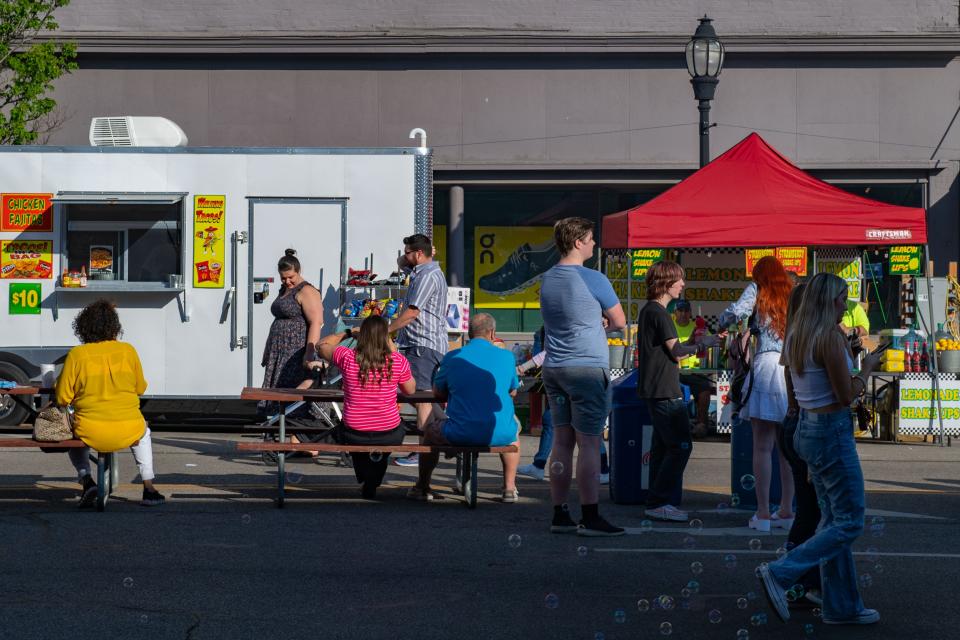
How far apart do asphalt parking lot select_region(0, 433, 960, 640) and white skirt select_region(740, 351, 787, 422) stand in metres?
0.80

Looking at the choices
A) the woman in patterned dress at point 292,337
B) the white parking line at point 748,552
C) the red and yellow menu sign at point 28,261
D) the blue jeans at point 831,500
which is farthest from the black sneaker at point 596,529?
the red and yellow menu sign at point 28,261

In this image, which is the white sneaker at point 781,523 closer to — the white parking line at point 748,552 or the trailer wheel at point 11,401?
the white parking line at point 748,552

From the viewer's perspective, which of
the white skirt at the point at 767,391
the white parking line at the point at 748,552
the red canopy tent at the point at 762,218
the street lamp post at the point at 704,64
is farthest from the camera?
the street lamp post at the point at 704,64

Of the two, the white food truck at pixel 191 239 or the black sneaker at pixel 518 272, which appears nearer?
the white food truck at pixel 191 239

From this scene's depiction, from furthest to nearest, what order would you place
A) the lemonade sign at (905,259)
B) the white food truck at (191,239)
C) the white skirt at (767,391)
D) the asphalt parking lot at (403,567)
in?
the lemonade sign at (905,259) → the white food truck at (191,239) → the white skirt at (767,391) → the asphalt parking lot at (403,567)

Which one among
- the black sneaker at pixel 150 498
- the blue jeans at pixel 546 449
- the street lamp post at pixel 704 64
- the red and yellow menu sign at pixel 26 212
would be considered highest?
the street lamp post at pixel 704 64

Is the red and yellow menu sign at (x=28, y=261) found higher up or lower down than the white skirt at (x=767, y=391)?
higher up

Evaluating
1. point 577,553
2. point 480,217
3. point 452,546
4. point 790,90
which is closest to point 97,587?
point 452,546

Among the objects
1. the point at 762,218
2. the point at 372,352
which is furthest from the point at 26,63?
the point at 372,352

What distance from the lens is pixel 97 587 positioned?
674 centimetres

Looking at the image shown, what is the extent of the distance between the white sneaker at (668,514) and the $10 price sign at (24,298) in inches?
326

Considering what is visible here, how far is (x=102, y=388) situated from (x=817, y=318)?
5.10 m

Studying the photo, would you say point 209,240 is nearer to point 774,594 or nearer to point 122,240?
point 122,240

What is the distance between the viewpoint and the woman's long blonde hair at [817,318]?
19.4 feet
